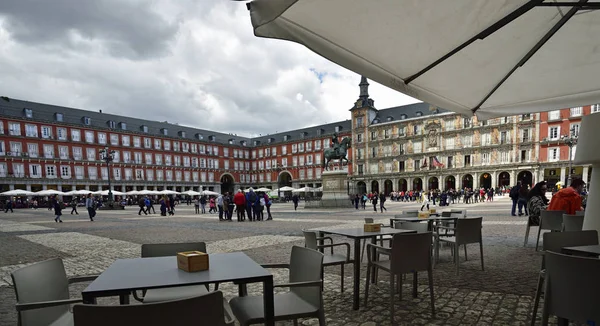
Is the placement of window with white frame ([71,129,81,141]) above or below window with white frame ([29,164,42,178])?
above

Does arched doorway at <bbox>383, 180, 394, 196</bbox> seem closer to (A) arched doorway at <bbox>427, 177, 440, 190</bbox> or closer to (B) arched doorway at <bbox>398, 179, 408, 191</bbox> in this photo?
(B) arched doorway at <bbox>398, 179, 408, 191</bbox>

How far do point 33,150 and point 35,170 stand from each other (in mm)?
2642

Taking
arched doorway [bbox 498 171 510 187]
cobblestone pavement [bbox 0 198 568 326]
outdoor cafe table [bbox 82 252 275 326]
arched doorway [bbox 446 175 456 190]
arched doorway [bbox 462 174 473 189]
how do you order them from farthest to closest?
arched doorway [bbox 446 175 456 190], arched doorway [bbox 462 174 473 189], arched doorway [bbox 498 171 510 187], cobblestone pavement [bbox 0 198 568 326], outdoor cafe table [bbox 82 252 275 326]

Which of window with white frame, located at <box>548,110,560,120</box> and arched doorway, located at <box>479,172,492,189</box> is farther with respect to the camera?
arched doorway, located at <box>479,172,492,189</box>

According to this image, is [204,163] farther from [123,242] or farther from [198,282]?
[198,282]

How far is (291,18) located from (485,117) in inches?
147

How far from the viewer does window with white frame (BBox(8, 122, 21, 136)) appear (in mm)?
39862

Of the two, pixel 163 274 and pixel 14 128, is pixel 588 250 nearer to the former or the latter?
pixel 163 274

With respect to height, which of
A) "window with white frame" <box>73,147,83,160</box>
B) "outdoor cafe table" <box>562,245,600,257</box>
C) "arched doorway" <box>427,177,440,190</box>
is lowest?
"arched doorway" <box>427,177,440,190</box>

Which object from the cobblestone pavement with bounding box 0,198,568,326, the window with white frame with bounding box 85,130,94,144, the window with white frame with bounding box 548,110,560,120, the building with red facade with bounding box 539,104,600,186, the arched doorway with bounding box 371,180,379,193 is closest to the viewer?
the cobblestone pavement with bounding box 0,198,568,326

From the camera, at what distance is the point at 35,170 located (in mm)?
41531

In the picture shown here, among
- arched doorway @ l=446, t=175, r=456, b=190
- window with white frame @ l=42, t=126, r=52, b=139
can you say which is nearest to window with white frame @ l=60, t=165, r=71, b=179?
window with white frame @ l=42, t=126, r=52, b=139

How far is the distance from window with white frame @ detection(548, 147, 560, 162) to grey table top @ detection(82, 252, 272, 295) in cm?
A: 4625

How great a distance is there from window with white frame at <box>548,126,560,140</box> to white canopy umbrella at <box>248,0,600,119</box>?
42583 mm
